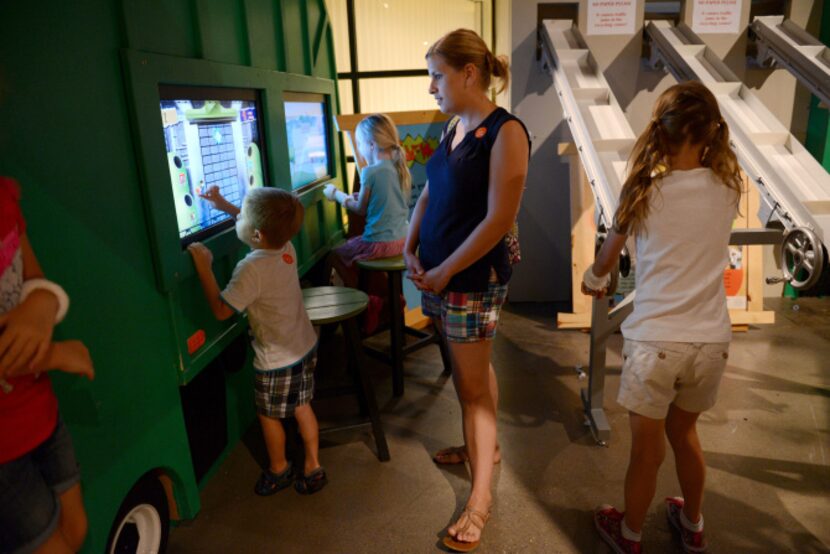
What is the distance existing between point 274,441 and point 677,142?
1997 millimetres

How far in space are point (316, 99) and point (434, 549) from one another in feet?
10.1

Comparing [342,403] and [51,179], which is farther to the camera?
[342,403]

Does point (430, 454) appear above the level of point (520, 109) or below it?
below

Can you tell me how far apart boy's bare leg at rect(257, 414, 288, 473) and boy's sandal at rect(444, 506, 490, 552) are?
0.84 metres

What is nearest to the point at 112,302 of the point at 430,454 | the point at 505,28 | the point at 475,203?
the point at 475,203

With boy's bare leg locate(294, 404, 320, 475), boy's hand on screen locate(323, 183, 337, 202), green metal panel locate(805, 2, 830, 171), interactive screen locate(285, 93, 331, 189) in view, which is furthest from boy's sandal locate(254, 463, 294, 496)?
green metal panel locate(805, 2, 830, 171)

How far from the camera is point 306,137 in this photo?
3930mm

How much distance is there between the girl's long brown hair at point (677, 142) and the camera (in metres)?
1.75

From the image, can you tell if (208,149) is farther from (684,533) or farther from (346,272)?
(684,533)

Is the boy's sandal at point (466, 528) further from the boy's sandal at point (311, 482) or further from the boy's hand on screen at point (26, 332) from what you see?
the boy's hand on screen at point (26, 332)

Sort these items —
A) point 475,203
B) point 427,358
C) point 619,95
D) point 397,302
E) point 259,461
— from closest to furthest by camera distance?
point 475,203
point 259,461
point 397,302
point 427,358
point 619,95

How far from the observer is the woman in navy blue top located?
197cm

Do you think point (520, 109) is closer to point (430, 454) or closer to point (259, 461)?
point (430, 454)

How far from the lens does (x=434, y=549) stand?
226 centimetres
